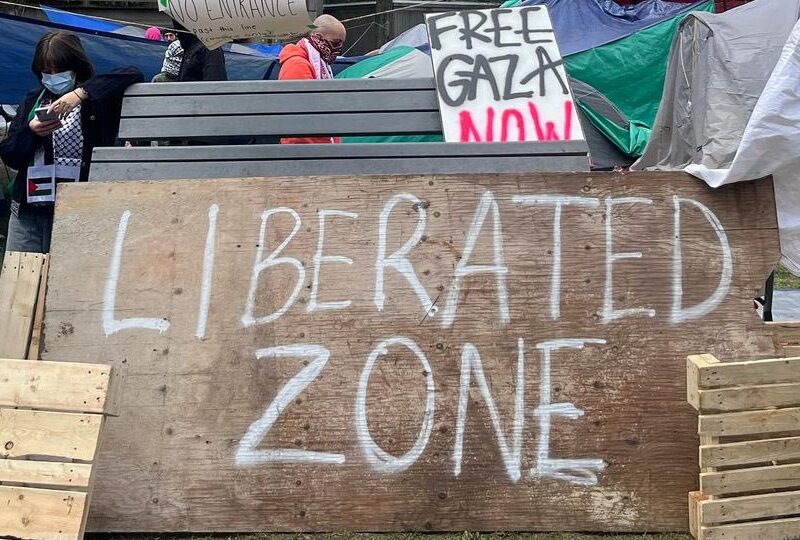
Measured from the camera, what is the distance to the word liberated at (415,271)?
3264 millimetres

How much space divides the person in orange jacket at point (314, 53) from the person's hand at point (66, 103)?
1140 mm

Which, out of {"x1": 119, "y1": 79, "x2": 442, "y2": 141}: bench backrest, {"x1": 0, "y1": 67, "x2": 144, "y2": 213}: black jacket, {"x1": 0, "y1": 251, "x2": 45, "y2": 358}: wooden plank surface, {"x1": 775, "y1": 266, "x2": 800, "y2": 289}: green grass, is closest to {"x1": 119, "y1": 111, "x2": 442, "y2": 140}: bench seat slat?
{"x1": 119, "y1": 79, "x2": 442, "y2": 141}: bench backrest

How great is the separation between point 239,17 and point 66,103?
36.6 inches

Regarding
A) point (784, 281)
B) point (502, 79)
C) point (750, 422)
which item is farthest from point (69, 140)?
point (784, 281)

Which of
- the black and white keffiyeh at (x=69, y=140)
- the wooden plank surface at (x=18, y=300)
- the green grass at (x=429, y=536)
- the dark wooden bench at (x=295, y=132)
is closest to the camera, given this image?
the green grass at (x=429, y=536)

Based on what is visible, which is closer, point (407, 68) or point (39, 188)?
point (39, 188)

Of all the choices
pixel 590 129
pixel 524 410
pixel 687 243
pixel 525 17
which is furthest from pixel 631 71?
pixel 524 410

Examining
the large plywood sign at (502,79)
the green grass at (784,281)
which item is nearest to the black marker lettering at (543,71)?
the large plywood sign at (502,79)

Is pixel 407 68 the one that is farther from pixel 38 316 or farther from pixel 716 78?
pixel 38 316

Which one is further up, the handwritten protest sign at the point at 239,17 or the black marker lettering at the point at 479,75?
the handwritten protest sign at the point at 239,17

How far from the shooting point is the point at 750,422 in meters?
2.92

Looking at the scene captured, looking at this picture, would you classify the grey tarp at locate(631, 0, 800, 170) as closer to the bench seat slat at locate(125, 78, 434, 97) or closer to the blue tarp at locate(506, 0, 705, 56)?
the bench seat slat at locate(125, 78, 434, 97)

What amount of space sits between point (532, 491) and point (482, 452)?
25cm

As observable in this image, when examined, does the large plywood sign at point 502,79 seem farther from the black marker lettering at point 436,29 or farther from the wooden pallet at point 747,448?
the wooden pallet at point 747,448
